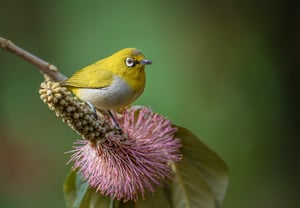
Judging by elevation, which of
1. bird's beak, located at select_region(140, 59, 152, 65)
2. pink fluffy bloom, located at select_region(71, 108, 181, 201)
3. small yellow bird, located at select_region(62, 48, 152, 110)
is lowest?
pink fluffy bloom, located at select_region(71, 108, 181, 201)

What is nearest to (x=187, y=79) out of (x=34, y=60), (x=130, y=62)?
(x=130, y=62)

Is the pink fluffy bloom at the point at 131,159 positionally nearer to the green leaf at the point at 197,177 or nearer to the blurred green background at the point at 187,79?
the green leaf at the point at 197,177

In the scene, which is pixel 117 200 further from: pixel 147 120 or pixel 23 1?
pixel 23 1

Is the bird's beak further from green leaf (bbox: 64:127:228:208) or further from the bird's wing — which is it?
green leaf (bbox: 64:127:228:208)

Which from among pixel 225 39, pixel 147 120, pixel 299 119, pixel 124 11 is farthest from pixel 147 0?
pixel 147 120

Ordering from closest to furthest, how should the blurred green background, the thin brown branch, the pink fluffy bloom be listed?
the thin brown branch
the pink fluffy bloom
the blurred green background

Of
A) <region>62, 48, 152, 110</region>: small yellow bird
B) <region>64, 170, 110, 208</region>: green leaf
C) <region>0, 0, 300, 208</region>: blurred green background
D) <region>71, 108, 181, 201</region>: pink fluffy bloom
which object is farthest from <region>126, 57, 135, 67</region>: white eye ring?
<region>0, 0, 300, 208</region>: blurred green background
